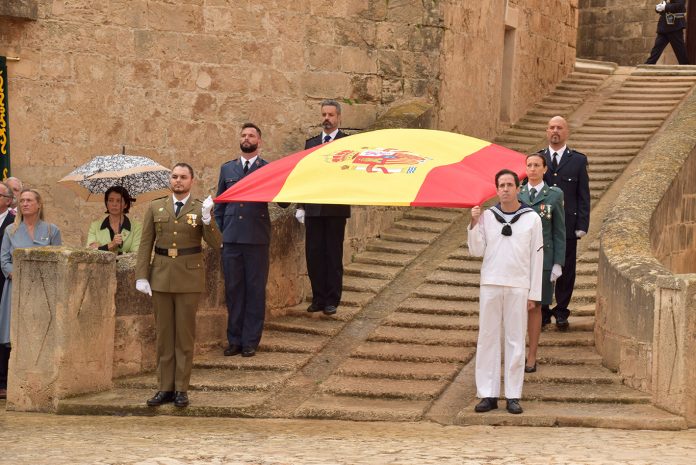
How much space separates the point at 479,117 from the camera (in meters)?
16.8

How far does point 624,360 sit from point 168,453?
3559 millimetres

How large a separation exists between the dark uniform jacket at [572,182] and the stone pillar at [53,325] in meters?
3.73

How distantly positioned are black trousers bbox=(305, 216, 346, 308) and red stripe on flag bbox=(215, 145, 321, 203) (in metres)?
1.88

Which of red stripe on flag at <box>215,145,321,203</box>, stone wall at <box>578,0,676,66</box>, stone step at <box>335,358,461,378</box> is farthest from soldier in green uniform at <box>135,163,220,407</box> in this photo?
stone wall at <box>578,0,676,66</box>

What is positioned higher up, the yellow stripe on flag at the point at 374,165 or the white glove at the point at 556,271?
the yellow stripe on flag at the point at 374,165

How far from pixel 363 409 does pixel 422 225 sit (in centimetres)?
476

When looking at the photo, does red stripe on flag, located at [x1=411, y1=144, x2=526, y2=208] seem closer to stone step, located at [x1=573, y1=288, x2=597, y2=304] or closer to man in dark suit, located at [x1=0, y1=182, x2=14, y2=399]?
stone step, located at [x1=573, y1=288, x2=597, y2=304]

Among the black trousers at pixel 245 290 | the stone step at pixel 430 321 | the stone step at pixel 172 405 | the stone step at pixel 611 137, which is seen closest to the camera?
the stone step at pixel 172 405

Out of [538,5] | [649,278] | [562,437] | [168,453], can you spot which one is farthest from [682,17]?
[168,453]

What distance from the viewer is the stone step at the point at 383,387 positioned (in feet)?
31.9

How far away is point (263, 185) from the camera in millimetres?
9414

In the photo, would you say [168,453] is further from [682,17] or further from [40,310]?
[682,17]

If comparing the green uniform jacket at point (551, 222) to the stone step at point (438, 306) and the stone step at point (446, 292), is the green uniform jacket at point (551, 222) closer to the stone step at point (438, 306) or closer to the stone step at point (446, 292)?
the stone step at point (438, 306)

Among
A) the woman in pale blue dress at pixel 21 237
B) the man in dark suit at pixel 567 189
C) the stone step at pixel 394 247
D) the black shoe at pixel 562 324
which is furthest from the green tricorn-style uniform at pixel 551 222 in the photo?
the woman in pale blue dress at pixel 21 237
